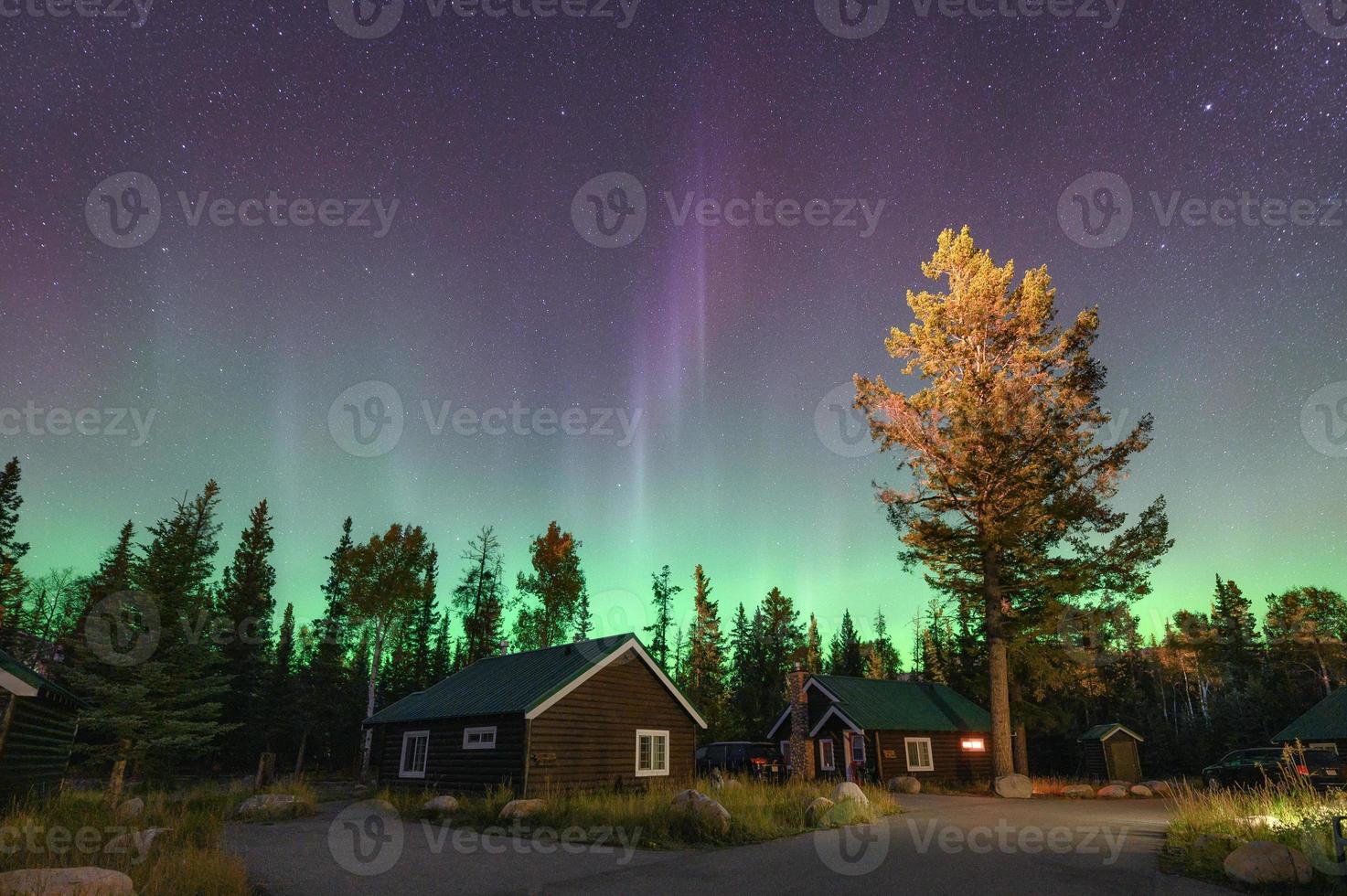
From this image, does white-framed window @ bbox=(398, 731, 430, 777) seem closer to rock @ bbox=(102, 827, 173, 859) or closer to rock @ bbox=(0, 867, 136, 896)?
rock @ bbox=(102, 827, 173, 859)

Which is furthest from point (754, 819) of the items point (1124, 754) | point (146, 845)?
point (1124, 754)

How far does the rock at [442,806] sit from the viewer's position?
19.2 m

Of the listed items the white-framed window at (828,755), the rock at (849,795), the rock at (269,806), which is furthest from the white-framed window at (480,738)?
the white-framed window at (828,755)

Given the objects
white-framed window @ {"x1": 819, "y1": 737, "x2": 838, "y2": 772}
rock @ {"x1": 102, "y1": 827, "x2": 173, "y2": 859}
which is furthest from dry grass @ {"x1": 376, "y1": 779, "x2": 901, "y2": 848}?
white-framed window @ {"x1": 819, "y1": 737, "x2": 838, "y2": 772}

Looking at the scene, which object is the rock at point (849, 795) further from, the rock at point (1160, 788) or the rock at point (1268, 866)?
the rock at point (1160, 788)

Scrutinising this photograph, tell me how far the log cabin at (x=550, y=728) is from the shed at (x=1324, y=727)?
27.8m

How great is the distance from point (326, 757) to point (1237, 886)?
54.7m

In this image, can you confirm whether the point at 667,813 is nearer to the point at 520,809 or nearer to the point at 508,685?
the point at 520,809

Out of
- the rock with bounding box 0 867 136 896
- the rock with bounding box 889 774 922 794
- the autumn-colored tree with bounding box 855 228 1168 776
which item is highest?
the autumn-colored tree with bounding box 855 228 1168 776

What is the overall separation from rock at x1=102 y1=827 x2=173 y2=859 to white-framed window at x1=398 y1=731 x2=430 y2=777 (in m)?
12.8

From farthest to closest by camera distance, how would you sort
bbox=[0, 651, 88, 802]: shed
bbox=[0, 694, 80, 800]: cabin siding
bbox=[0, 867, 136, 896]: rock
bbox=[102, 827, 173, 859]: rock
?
bbox=[0, 694, 80, 800]: cabin siding < bbox=[0, 651, 88, 802]: shed < bbox=[102, 827, 173, 859]: rock < bbox=[0, 867, 136, 896]: rock

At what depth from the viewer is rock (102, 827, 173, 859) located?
10305 mm

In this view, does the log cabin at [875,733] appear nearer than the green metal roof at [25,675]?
No

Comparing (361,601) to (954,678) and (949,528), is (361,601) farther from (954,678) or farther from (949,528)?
(954,678)
